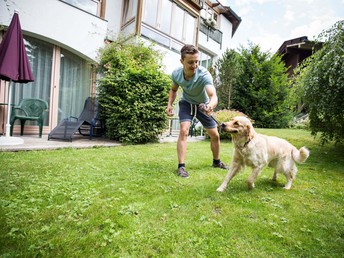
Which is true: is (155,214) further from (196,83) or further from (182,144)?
A: (196,83)

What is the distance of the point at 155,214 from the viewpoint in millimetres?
1978

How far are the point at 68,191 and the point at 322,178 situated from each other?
4.05 metres

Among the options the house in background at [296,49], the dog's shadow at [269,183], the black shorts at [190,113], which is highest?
the house in background at [296,49]

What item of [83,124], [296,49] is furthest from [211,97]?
[296,49]

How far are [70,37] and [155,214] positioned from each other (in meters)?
7.35

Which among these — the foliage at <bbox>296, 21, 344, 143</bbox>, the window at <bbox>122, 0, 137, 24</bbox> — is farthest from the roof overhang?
the foliage at <bbox>296, 21, 344, 143</bbox>

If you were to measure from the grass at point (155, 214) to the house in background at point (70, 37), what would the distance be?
430cm

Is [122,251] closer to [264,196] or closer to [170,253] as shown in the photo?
[170,253]

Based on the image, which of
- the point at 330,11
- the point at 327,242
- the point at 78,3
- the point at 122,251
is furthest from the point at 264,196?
the point at 78,3

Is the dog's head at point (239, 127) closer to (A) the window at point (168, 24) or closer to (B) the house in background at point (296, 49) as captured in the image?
(A) the window at point (168, 24)

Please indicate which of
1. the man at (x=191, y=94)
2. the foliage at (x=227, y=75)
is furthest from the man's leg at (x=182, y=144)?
the foliage at (x=227, y=75)

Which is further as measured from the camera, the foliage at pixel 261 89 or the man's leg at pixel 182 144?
the foliage at pixel 261 89

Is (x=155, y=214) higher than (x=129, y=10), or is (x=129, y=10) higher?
(x=129, y=10)

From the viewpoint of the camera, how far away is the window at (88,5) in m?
7.71
